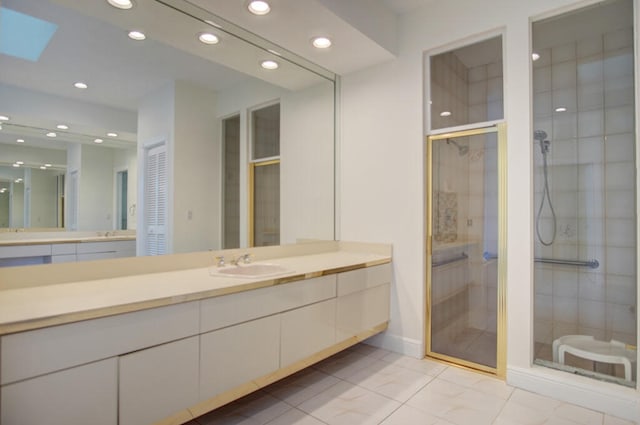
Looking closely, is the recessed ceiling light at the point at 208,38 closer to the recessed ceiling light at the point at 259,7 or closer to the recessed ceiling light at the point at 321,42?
the recessed ceiling light at the point at 259,7

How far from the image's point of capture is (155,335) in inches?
58.5

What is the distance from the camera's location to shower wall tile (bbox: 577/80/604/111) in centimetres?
252

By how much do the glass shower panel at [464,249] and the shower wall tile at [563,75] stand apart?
665 mm

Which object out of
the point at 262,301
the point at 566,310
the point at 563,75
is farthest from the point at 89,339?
the point at 563,75

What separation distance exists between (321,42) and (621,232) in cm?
255

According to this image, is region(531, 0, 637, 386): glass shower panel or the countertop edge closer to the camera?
the countertop edge

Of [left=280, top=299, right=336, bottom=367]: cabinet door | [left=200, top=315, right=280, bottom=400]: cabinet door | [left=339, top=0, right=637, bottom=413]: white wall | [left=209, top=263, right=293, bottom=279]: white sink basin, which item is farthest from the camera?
[left=339, top=0, right=637, bottom=413]: white wall

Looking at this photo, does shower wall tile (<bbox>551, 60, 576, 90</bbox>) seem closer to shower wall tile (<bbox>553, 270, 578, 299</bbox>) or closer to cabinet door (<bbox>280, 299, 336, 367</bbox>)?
shower wall tile (<bbox>553, 270, 578, 299</bbox>)

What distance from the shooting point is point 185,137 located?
2.50 m

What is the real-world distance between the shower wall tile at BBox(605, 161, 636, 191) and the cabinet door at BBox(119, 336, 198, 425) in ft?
9.39

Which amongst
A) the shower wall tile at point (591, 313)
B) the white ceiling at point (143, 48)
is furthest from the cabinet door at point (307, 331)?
the shower wall tile at point (591, 313)

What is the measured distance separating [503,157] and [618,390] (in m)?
1.58

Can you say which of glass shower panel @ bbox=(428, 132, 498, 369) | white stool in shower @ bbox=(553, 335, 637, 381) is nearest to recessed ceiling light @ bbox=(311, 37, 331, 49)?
glass shower panel @ bbox=(428, 132, 498, 369)

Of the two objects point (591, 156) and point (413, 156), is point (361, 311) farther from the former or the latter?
point (591, 156)
